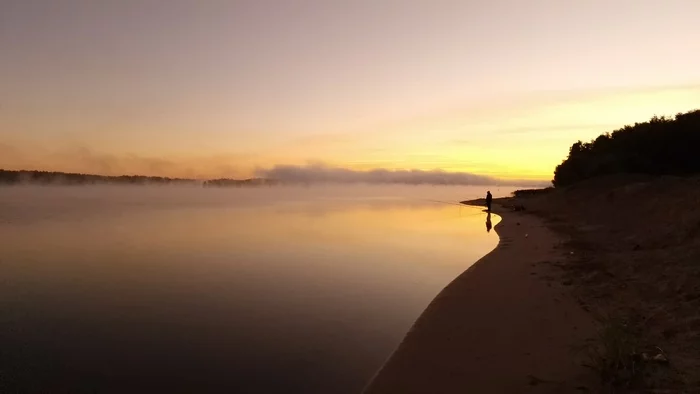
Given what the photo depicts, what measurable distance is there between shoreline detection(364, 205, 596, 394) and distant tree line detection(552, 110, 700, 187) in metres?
47.6

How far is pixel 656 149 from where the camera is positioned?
53.1 m

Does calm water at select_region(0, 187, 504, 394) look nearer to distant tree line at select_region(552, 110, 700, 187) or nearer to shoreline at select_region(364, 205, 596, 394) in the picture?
shoreline at select_region(364, 205, 596, 394)

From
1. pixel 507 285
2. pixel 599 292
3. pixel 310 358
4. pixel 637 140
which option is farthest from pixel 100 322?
pixel 637 140

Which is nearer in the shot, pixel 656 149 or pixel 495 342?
pixel 495 342

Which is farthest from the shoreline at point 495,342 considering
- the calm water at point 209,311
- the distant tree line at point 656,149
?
the distant tree line at point 656,149

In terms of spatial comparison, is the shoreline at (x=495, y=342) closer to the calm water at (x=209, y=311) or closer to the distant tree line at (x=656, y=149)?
the calm water at (x=209, y=311)

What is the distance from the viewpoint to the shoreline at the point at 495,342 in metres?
7.97

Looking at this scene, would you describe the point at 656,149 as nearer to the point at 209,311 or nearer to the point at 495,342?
the point at 495,342

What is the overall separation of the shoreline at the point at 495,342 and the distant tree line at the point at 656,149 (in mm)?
47552

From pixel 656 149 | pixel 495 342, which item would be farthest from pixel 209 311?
pixel 656 149

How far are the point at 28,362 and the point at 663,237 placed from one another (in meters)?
22.6

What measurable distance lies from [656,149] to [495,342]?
2218 inches

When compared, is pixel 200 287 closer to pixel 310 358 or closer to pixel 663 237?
pixel 310 358

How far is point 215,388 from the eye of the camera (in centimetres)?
870
